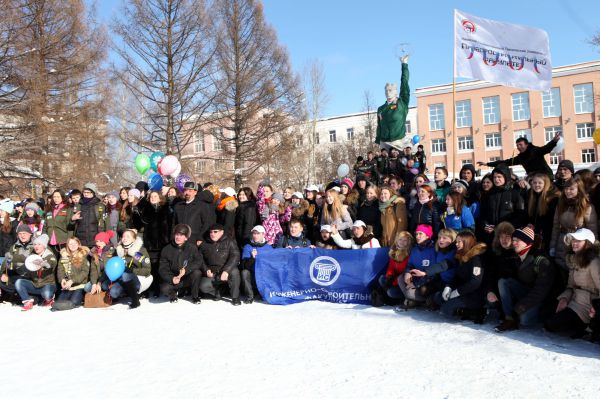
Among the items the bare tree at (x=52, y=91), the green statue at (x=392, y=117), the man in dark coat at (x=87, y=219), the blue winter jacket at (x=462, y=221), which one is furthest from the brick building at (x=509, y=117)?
the man in dark coat at (x=87, y=219)

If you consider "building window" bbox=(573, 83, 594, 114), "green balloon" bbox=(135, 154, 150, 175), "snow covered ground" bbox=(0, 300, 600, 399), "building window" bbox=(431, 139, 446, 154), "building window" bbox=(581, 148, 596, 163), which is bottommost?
"snow covered ground" bbox=(0, 300, 600, 399)

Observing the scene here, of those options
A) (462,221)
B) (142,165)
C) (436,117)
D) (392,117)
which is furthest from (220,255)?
(436,117)

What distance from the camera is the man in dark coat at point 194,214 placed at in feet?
25.8

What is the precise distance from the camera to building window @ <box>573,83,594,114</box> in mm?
47872

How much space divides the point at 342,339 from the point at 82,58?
57.0 ft

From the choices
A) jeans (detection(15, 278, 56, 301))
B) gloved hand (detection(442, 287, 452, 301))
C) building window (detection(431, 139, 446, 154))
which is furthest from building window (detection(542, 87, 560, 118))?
jeans (detection(15, 278, 56, 301))

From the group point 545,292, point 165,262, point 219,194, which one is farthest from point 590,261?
point 219,194

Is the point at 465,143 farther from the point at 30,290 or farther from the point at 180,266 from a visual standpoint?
the point at 30,290

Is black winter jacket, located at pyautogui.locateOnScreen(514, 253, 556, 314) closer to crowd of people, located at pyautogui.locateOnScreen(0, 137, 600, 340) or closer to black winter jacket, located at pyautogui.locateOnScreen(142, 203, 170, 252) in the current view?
crowd of people, located at pyautogui.locateOnScreen(0, 137, 600, 340)

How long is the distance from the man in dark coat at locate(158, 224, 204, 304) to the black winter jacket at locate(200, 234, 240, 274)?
0.11 meters

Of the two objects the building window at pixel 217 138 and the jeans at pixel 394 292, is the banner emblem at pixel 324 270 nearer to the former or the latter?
the jeans at pixel 394 292

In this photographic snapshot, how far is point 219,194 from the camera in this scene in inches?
367

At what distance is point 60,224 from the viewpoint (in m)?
8.51

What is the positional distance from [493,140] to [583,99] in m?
9.44
